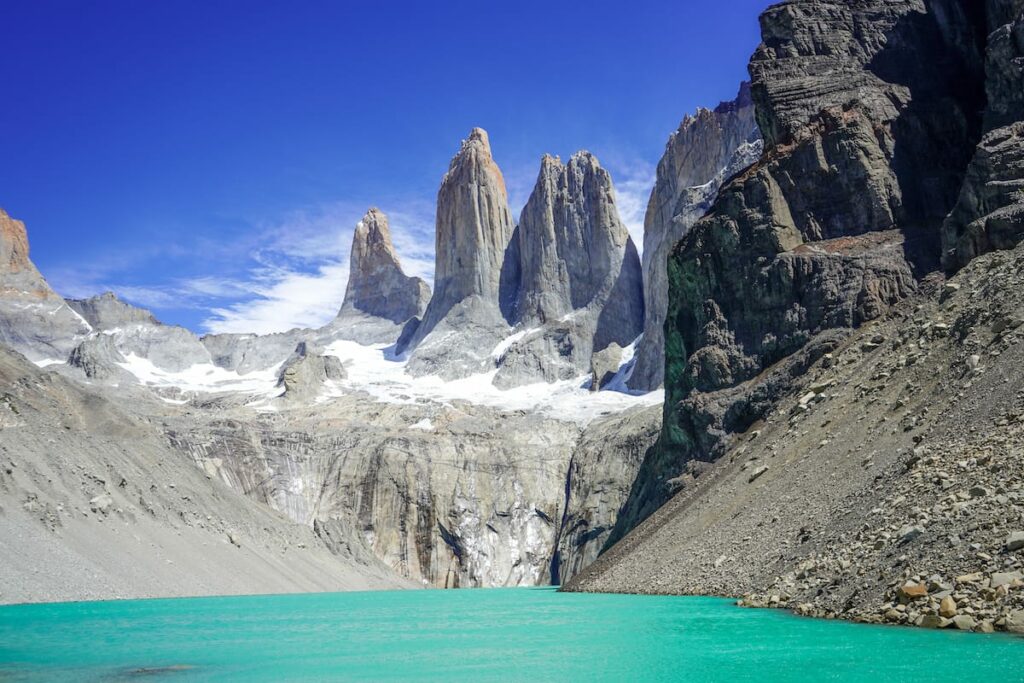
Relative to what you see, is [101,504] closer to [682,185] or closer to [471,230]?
[682,185]

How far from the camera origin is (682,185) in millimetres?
128250

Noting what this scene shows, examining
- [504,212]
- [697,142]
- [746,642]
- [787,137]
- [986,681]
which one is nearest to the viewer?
[986,681]

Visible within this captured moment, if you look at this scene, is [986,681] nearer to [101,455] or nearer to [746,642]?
[746,642]

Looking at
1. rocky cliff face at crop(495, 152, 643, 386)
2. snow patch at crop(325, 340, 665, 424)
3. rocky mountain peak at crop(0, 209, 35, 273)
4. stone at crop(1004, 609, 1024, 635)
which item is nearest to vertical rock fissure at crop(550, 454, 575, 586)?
snow patch at crop(325, 340, 665, 424)

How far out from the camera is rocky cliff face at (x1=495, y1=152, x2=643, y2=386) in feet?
477

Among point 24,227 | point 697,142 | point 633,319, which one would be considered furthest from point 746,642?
point 24,227

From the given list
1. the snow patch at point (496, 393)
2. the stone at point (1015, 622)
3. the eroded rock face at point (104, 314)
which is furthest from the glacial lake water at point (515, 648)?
the eroded rock face at point (104, 314)

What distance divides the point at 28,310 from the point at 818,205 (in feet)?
536

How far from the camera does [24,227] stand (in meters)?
198

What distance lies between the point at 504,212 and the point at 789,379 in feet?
399

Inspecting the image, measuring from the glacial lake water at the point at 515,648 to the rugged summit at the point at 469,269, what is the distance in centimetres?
11689

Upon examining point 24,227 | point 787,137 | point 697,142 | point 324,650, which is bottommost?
point 324,650

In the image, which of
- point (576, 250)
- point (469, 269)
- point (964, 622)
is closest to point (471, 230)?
point (469, 269)

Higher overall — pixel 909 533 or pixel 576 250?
pixel 576 250
